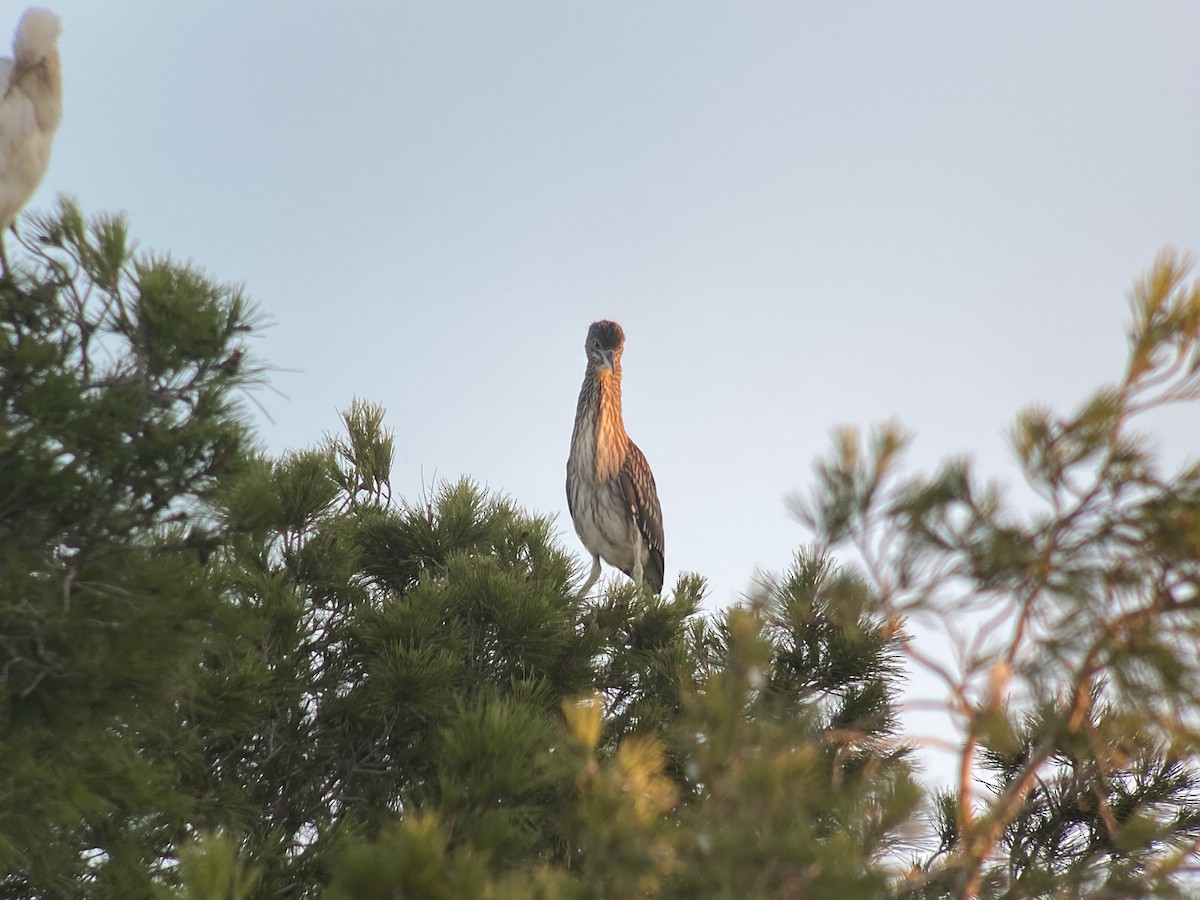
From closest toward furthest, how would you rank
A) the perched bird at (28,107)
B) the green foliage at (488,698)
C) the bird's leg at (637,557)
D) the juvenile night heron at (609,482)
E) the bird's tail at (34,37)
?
the green foliage at (488,698)
the perched bird at (28,107)
the bird's tail at (34,37)
the bird's leg at (637,557)
the juvenile night heron at (609,482)

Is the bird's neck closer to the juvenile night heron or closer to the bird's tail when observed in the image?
the juvenile night heron

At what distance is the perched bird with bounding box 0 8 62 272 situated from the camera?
3.94 meters

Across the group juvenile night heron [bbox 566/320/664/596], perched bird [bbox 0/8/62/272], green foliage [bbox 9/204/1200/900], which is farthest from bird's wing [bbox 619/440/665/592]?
perched bird [bbox 0/8/62/272]

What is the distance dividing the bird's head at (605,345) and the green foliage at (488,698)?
15.1 ft

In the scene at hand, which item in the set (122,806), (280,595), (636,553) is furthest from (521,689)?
(636,553)

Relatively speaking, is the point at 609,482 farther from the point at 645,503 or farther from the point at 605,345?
the point at 605,345

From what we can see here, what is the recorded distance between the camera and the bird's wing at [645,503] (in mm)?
9141

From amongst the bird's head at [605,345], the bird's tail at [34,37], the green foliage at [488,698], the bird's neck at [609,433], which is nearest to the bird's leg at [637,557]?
the bird's neck at [609,433]

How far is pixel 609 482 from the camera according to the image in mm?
9172

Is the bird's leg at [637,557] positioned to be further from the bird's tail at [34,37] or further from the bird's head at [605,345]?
the bird's tail at [34,37]

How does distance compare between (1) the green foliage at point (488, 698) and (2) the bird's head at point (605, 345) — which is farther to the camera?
(2) the bird's head at point (605, 345)

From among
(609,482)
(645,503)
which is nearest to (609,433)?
(609,482)

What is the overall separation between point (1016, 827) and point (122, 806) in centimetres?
267

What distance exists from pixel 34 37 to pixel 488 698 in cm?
270
